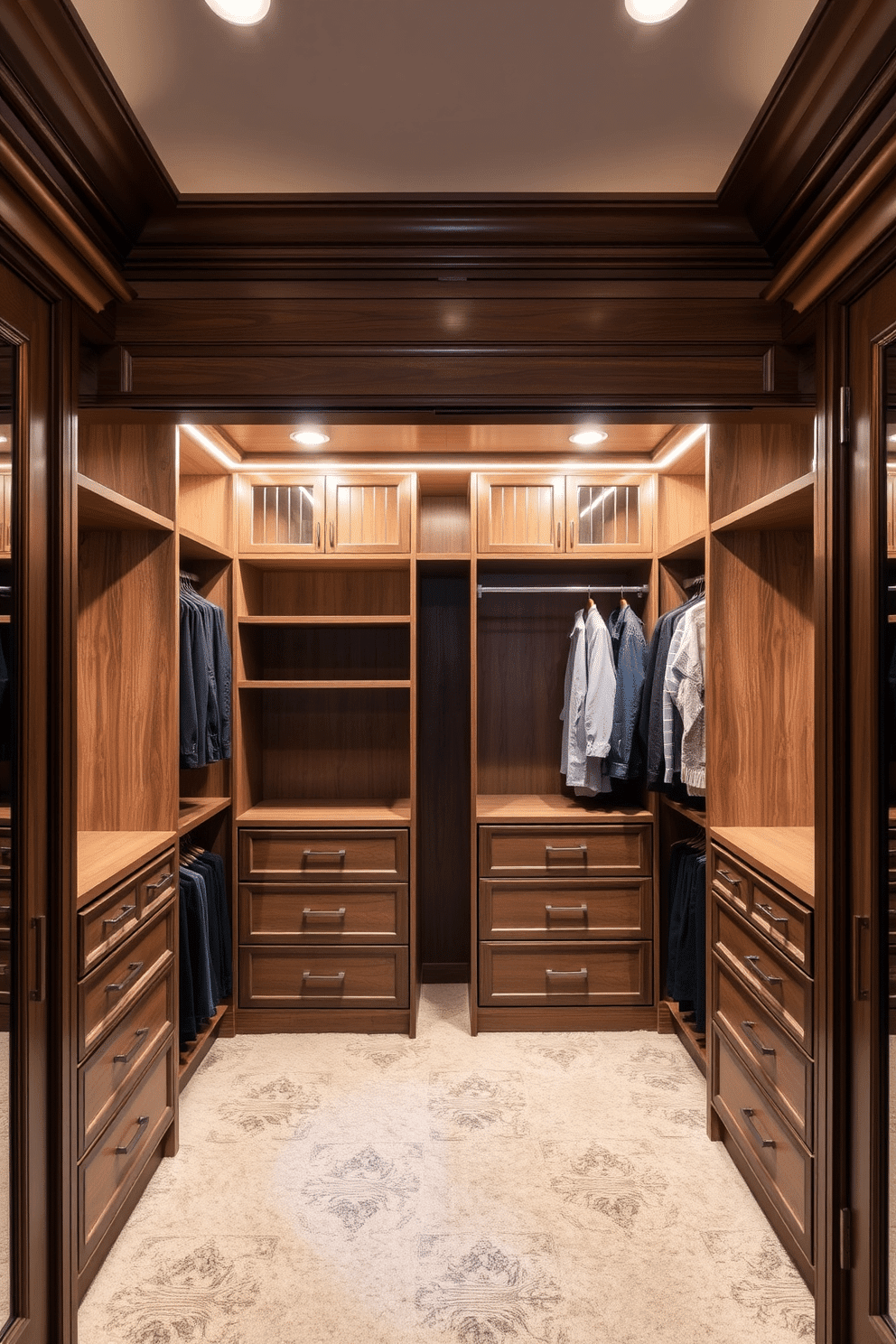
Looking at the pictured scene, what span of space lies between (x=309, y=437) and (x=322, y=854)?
1.64 meters

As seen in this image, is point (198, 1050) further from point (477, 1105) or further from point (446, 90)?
point (446, 90)

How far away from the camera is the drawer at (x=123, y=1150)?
1810 millimetres

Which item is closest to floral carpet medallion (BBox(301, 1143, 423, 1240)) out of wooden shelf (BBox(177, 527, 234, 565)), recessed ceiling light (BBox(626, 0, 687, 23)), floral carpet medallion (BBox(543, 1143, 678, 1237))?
floral carpet medallion (BBox(543, 1143, 678, 1237))

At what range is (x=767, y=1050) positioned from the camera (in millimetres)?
2062

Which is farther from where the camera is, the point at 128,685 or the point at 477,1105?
the point at 477,1105

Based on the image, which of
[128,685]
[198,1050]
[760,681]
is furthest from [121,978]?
[760,681]

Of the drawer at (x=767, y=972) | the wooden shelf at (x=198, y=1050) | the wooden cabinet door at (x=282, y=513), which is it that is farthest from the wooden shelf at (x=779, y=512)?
the wooden shelf at (x=198, y=1050)

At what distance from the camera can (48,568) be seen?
63.3 inches

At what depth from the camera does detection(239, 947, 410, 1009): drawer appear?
319 centimetres

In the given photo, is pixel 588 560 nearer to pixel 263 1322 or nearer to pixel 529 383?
pixel 529 383

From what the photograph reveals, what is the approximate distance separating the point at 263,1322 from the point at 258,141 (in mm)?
2566

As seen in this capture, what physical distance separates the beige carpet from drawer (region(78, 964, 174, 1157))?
0.40m

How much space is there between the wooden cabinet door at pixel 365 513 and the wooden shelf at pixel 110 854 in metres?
1.39

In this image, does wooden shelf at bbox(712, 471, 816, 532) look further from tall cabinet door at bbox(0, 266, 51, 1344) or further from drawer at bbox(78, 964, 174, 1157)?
drawer at bbox(78, 964, 174, 1157)
